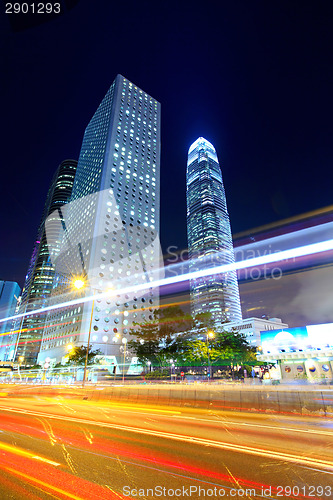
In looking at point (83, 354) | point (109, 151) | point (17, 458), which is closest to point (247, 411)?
point (17, 458)

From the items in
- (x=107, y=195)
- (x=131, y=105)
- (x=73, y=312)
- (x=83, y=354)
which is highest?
(x=131, y=105)

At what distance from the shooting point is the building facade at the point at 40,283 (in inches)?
5549

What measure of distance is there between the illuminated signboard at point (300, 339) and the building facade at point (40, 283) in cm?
12111

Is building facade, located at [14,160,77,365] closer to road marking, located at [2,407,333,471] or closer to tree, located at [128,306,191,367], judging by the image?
tree, located at [128,306,191,367]

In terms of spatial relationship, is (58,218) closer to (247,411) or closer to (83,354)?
(83,354)

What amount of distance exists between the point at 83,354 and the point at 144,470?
64379mm

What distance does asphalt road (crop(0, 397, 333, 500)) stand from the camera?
14.1 ft

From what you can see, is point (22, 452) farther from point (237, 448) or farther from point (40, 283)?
point (40, 283)

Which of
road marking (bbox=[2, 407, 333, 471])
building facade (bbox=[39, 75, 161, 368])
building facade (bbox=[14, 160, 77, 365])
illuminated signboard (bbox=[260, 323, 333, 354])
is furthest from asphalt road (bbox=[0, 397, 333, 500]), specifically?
building facade (bbox=[14, 160, 77, 365])

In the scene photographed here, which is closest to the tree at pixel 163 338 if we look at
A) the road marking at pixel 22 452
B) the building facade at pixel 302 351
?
the building facade at pixel 302 351

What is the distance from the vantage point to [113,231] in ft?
294

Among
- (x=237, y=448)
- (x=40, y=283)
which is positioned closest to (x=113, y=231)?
(x=237, y=448)

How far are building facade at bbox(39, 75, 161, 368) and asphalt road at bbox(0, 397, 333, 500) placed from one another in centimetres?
6252

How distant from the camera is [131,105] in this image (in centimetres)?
11606
